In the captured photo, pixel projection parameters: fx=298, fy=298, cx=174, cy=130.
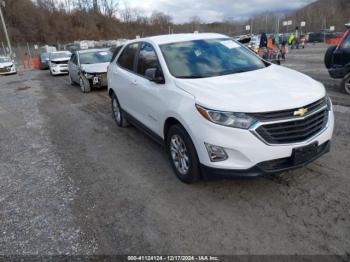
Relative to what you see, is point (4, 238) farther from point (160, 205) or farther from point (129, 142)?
point (129, 142)

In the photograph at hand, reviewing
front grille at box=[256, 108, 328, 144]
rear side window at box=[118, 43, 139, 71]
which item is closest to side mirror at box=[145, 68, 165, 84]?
rear side window at box=[118, 43, 139, 71]

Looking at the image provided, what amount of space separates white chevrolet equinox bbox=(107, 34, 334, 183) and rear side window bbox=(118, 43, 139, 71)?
67 centimetres

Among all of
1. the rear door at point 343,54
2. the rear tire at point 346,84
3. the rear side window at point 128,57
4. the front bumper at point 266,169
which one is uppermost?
the rear side window at point 128,57

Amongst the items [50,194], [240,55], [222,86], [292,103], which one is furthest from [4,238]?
[240,55]

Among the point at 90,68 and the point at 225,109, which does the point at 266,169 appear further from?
the point at 90,68

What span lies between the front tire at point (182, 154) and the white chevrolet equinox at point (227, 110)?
0.01 m

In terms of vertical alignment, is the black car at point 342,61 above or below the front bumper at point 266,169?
above

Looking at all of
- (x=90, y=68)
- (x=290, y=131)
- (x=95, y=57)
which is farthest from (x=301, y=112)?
(x=95, y=57)

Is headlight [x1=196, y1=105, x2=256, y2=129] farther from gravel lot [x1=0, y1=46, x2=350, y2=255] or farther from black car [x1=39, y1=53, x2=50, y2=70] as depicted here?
black car [x1=39, y1=53, x2=50, y2=70]

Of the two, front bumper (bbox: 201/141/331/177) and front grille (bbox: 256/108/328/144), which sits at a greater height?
front grille (bbox: 256/108/328/144)

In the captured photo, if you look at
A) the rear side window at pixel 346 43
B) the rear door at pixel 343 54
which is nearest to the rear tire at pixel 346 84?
the rear door at pixel 343 54

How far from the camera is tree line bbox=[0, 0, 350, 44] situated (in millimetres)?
61188

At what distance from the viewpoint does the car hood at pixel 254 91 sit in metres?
2.96

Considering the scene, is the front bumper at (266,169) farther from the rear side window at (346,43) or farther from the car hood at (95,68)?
the car hood at (95,68)
